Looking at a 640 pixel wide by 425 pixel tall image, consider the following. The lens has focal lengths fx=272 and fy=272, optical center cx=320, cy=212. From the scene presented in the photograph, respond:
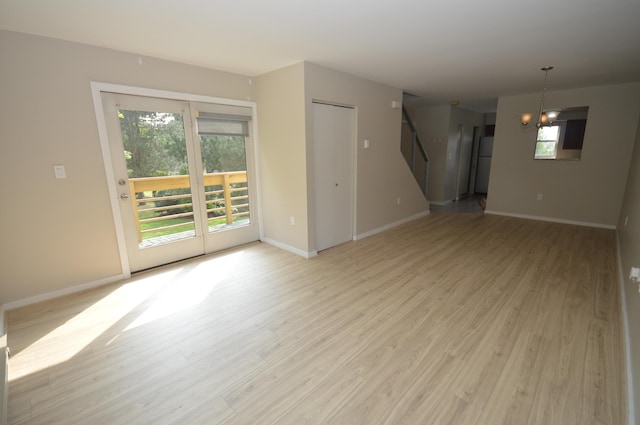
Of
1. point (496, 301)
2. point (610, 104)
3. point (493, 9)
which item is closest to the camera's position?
point (493, 9)

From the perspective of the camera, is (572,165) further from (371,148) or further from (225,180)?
(225,180)

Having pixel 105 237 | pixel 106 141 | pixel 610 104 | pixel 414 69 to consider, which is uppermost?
pixel 414 69

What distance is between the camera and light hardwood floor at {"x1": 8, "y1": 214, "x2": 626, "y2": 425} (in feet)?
5.20

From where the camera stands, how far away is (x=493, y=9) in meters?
2.12

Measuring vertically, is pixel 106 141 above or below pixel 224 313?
above

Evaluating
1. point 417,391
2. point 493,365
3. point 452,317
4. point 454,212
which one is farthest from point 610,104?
point 417,391

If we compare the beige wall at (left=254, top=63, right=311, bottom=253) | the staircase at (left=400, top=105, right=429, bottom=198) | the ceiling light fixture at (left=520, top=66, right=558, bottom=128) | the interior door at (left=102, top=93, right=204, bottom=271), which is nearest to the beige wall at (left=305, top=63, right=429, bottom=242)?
the beige wall at (left=254, top=63, right=311, bottom=253)

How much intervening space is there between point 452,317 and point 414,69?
3.19 metres

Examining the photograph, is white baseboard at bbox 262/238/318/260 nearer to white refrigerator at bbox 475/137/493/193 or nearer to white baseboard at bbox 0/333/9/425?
white baseboard at bbox 0/333/9/425

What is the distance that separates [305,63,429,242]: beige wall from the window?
8.72 ft

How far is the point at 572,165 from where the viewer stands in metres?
5.29

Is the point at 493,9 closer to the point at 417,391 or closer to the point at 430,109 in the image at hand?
the point at 417,391

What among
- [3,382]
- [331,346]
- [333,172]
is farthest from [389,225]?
[3,382]

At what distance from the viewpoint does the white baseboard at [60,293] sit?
263 cm
